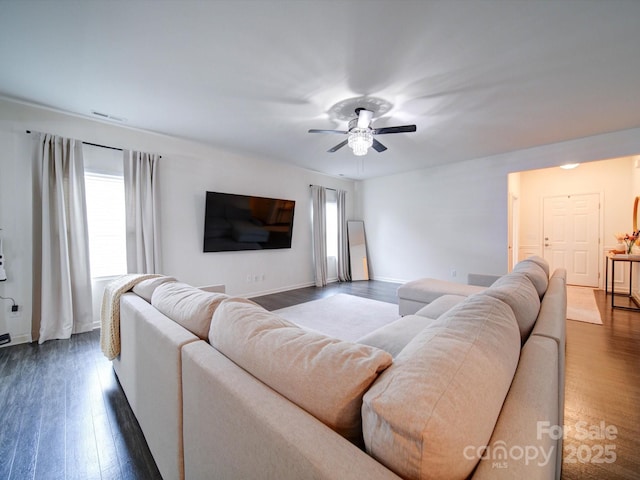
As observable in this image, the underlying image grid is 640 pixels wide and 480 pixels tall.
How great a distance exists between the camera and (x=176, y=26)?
5.62ft

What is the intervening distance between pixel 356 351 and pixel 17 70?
349 centimetres

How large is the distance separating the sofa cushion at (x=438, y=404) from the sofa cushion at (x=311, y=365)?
0.05m

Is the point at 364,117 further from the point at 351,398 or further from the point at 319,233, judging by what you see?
the point at 319,233

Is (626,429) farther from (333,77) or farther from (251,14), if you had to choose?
(251,14)

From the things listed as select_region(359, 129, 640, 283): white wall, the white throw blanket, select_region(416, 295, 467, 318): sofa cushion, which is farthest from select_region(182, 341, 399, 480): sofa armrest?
select_region(359, 129, 640, 283): white wall

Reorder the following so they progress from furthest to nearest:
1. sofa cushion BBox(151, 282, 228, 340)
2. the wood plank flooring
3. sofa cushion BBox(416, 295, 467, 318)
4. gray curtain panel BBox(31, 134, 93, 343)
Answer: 1. gray curtain panel BBox(31, 134, 93, 343)
2. sofa cushion BBox(416, 295, 467, 318)
3. the wood plank flooring
4. sofa cushion BBox(151, 282, 228, 340)

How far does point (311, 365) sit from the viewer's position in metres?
0.70

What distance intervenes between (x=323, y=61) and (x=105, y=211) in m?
3.15

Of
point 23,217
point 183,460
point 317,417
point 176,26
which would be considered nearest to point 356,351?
point 317,417

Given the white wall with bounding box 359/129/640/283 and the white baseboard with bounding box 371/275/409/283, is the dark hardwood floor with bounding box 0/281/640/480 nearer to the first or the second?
the white wall with bounding box 359/129/640/283

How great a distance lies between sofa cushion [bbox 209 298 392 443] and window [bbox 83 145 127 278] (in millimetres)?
3206

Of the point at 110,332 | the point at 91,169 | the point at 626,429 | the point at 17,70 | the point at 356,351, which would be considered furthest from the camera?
the point at 91,169

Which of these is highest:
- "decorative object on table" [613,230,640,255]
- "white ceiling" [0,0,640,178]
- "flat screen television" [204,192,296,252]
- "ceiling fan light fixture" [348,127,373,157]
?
"white ceiling" [0,0,640,178]

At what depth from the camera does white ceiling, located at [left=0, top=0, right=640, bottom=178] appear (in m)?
1.62
